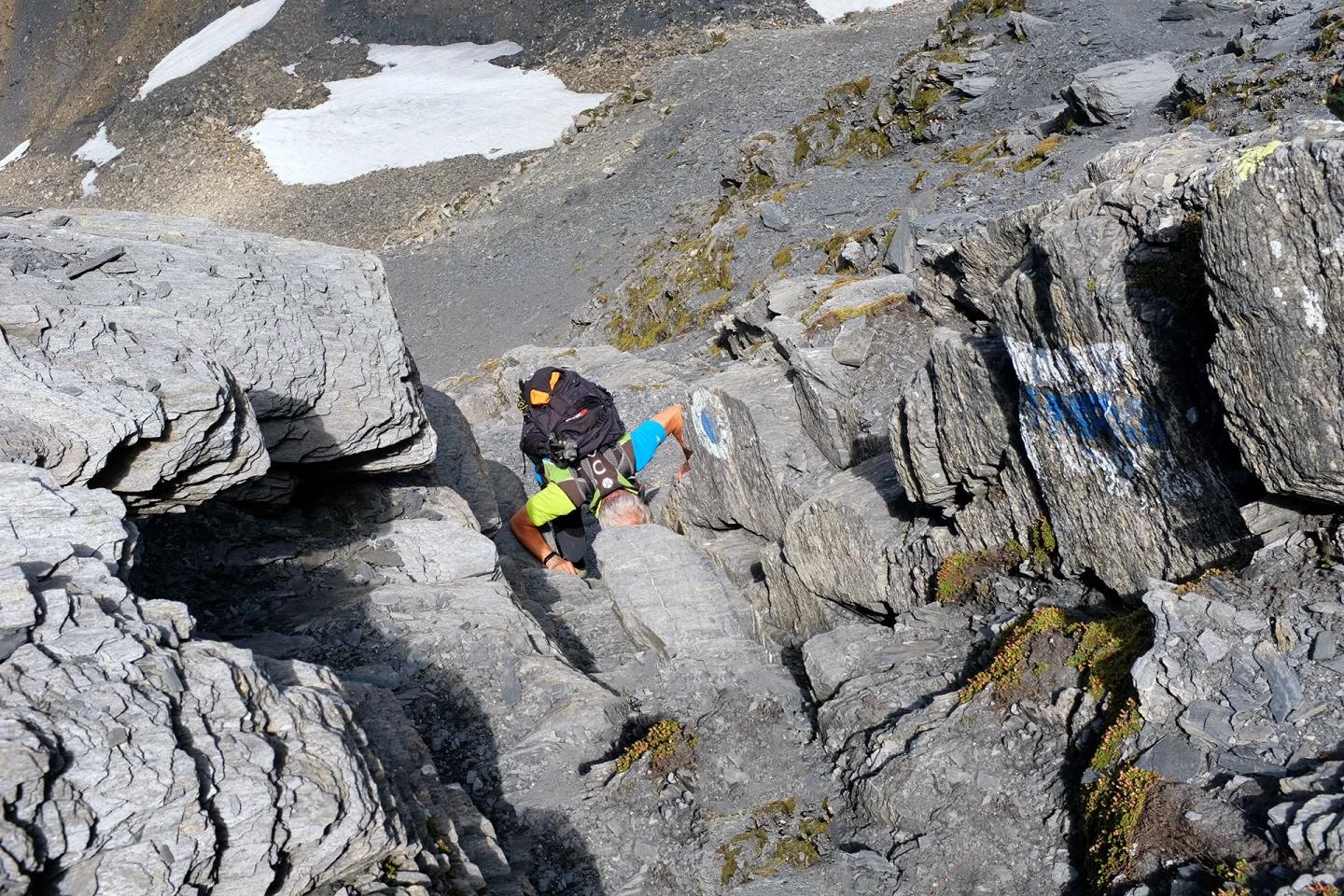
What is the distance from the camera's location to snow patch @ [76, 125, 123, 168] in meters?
58.8

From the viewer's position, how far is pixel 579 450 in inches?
579

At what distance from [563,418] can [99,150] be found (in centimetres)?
5963

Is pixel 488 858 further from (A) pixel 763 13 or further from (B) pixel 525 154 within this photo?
(A) pixel 763 13

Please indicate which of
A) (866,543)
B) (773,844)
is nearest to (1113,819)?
(773,844)

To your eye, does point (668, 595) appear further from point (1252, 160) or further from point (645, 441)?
point (1252, 160)

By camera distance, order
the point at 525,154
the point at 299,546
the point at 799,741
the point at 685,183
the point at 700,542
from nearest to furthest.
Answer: the point at 799,741 < the point at 299,546 < the point at 700,542 < the point at 685,183 < the point at 525,154

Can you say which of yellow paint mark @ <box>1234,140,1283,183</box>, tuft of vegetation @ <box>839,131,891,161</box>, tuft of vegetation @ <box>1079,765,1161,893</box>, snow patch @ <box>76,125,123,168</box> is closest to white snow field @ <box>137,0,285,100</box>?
snow patch @ <box>76,125,123,168</box>

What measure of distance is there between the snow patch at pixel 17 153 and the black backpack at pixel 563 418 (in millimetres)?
66038

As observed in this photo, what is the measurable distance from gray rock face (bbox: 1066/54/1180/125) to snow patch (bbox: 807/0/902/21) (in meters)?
37.6

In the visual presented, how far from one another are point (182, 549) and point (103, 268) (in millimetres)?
3651

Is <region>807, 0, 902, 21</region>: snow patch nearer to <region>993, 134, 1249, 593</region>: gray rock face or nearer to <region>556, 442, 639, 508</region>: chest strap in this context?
<region>556, 442, 639, 508</region>: chest strap

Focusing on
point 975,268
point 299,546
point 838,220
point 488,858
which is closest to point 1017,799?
point 488,858

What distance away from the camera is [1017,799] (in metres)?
7.10

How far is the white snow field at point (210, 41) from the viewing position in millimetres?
62281
